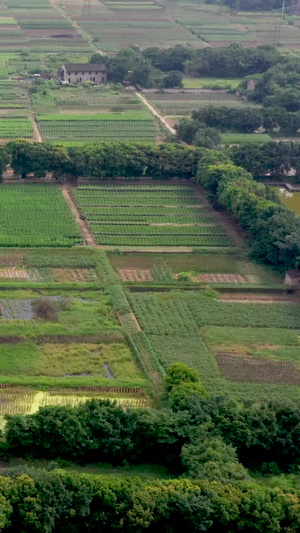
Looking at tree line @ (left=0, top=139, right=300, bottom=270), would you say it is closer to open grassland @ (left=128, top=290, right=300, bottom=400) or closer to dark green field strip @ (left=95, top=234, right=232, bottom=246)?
dark green field strip @ (left=95, top=234, right=232, bottom=246)

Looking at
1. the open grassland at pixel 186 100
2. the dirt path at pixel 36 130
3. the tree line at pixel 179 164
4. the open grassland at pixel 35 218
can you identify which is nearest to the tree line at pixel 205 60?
the open grassland at pixel 186 100

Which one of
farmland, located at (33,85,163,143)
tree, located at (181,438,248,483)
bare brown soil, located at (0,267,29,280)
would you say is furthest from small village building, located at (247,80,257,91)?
tree, located at (181,438,248,483)

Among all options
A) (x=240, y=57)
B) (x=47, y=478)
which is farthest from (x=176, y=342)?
(x=240, y=57)

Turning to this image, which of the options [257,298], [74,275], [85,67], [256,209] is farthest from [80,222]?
[85,67]

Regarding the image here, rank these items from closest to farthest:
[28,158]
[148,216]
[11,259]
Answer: [11,259], [148,216], [28,158]

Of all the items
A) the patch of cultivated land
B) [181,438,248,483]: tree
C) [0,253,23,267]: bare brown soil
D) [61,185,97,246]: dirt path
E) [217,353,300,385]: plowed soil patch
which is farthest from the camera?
[61,185,97,246]: dirt path

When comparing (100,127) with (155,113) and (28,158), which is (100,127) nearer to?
(155,113)
